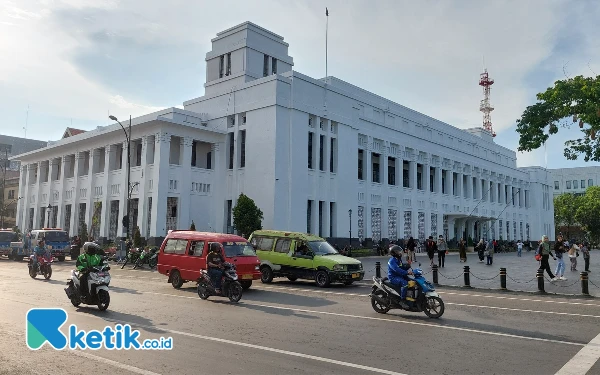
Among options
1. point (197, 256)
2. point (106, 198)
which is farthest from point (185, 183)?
point (197, 256)

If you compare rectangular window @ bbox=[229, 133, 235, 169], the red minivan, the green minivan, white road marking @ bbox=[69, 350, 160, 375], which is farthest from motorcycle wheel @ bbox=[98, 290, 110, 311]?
rectangular window @ bbox=[229, 133, 235, 169]

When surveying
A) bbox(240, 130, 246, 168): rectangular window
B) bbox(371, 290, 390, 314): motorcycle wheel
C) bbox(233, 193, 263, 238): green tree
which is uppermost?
bbox(240, 130, 246, 168): rectangular window

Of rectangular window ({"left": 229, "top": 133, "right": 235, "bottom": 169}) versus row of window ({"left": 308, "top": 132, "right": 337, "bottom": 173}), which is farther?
rectangular window ({"left": 229, "top": 133, "right": 235, "bottom": 169})

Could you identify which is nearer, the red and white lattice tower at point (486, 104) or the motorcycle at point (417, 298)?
the motorcycle at point (417, 298)

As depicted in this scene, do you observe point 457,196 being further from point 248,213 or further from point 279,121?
point 248,213

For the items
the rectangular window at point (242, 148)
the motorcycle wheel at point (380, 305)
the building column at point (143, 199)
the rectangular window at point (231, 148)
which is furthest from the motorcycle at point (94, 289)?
the rectangular window at point (231, 148)

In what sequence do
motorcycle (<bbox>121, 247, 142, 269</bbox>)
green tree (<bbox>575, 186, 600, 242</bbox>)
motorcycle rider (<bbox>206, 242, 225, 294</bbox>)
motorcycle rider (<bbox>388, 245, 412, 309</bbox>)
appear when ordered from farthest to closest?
1. green tree (<bbox>575, 186, 600, 242</bbox>)
2. motorcycle (<bbox>121, 247, 142, 269</bbox>)
3. motorcycle rider (<bbox>206, 242, 225, 294</bbox>)
4. motorcycle rider (<bbox>388, 245, 412, 309</bbox>)

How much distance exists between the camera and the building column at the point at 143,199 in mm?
39844

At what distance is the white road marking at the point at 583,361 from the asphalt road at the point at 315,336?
16 millimetres

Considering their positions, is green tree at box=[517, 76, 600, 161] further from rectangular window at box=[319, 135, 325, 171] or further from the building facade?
the building facade

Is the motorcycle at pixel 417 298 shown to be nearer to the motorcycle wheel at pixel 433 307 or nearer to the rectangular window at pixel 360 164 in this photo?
the motorcycle wheel at pixel 433 307

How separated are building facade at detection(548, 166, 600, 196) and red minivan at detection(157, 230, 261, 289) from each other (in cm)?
11424

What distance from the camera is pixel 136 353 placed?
7.51m

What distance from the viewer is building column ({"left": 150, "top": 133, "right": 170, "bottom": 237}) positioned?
38.5m
